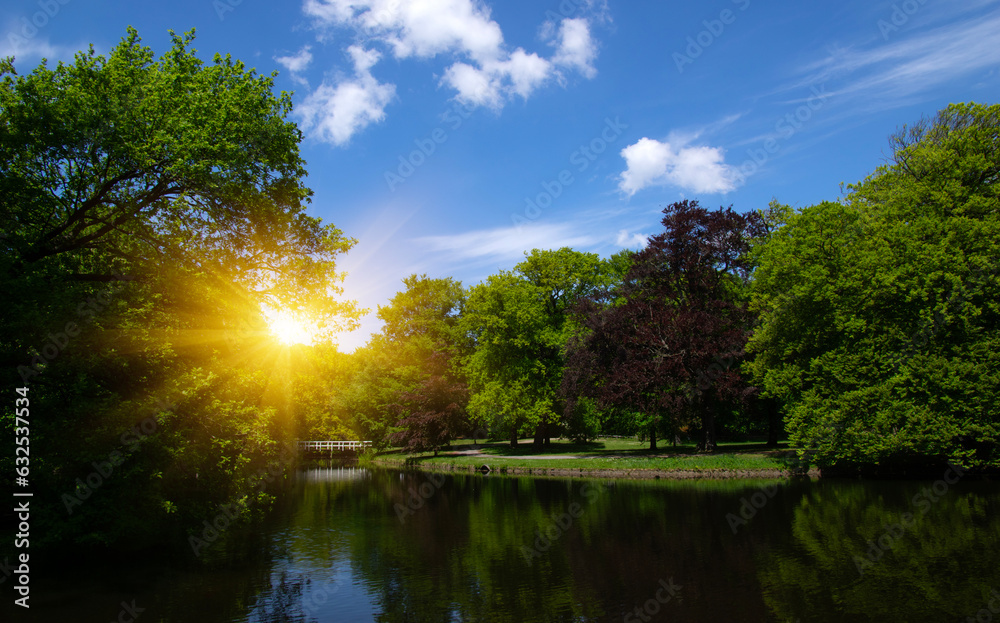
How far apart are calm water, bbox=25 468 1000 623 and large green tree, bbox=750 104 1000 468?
10.5ft

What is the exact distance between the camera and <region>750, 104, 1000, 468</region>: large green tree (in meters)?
25.4

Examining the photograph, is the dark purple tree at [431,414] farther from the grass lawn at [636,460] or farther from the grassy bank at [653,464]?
the grassy bank at [653,464]

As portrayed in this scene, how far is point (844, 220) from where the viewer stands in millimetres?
33094

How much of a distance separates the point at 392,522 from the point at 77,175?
15891 mm

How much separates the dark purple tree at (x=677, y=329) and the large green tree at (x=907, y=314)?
411 cm

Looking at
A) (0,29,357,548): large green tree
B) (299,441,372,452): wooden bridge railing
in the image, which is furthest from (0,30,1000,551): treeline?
(299,441,372,452): wooden bridge railing

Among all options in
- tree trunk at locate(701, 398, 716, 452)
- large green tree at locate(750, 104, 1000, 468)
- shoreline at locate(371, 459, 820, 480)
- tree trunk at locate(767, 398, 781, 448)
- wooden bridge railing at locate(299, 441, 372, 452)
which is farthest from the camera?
wooden bridge railing at locate(299, 441, 372, 452)

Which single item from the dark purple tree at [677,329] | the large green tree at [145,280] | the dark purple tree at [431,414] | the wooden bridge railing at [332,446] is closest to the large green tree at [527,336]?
the dark purple tree at [431,414]

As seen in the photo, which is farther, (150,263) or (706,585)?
(150,263)

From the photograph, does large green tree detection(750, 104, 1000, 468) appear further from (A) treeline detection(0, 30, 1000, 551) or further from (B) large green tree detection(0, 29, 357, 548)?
(B) large green tree detection(0, 29, 357, 548)

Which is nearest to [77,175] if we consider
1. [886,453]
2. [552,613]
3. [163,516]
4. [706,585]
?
[163,516]

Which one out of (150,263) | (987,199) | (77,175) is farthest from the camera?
(987,199)

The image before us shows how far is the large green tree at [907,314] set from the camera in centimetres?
2536

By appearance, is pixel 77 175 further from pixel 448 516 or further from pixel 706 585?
pixel 706 585
